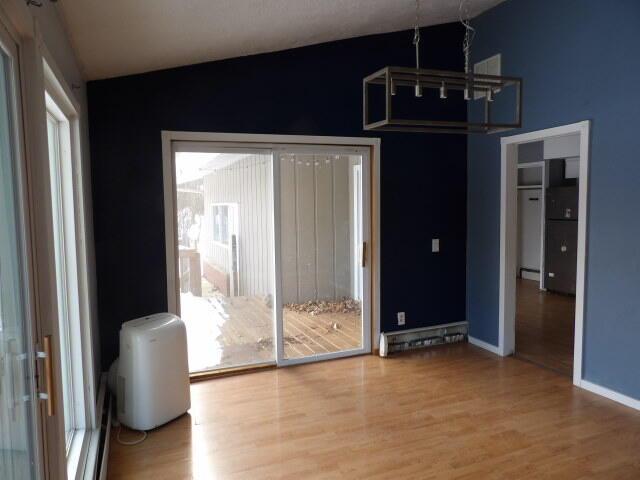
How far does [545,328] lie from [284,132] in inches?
149

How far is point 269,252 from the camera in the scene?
446 cm

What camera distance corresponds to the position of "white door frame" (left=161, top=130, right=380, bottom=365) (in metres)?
3.98

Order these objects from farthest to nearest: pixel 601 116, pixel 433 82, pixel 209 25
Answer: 1. pixel 601 116
2. pixel 209 25
3. pixel 433 82

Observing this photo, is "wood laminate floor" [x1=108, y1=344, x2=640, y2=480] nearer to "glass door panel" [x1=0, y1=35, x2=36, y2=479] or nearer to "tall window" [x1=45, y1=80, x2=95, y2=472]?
"tall window" [x1=45, y1=80, x2=95, y2=472]

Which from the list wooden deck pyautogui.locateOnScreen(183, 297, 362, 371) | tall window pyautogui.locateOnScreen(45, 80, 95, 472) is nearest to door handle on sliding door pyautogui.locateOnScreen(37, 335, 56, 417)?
tall window pyautogui.locateOnScreen(45, 80, 95, 472)

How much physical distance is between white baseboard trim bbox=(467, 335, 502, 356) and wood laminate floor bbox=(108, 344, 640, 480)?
0.41 m

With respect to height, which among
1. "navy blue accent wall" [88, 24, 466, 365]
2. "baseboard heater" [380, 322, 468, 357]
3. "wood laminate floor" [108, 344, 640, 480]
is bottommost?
"wood laminate floor" [108, 344, 640, 480]

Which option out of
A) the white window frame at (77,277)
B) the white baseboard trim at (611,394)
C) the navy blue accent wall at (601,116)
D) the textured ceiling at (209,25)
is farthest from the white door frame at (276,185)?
the white baseboard trim at (611,394)

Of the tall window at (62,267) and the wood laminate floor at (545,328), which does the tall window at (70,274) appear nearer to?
the tall window at (62,267)

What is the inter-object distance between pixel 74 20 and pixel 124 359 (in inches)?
82.6

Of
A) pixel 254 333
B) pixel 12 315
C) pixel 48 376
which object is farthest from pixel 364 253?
pixel 12 315

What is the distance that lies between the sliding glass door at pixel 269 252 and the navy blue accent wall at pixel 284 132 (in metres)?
0.22

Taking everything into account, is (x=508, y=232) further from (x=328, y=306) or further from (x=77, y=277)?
(x=77, y=277)

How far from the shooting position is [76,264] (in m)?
2.87
